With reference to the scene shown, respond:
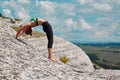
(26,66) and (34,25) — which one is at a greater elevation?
(34,25)

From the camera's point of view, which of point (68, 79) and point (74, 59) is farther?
point (74, 59)

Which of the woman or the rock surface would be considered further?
the woman

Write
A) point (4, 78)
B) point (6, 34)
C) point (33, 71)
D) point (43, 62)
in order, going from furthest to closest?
point (6, 34)
point (43, 62)
point (33, 71)
point (4, 78)

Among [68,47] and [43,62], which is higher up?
[43,62]

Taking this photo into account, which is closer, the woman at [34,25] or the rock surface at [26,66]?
the rock surface at [26,66]

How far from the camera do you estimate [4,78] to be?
16.5m

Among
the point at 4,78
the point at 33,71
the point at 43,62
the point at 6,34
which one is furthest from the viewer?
the point at 6,34

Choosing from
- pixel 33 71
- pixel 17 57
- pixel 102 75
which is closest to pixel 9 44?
pixel 17 57

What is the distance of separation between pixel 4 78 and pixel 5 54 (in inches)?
101

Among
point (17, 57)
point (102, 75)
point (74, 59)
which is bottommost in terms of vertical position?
point (74, 59)

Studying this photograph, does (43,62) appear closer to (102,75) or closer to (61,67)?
(61,67)

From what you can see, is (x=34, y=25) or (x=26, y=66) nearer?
(x=26, y=66)

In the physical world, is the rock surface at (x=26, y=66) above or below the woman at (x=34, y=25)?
below

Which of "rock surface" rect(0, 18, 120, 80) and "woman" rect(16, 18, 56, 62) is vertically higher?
"woman" rect(16, 18, 56, 62)
